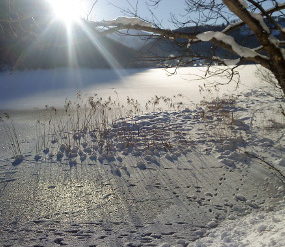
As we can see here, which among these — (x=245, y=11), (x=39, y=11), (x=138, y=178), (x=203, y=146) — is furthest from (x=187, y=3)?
(x=203, y=146)

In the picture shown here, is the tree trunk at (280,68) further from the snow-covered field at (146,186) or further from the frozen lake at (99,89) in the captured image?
the frozen lake at (99,89)

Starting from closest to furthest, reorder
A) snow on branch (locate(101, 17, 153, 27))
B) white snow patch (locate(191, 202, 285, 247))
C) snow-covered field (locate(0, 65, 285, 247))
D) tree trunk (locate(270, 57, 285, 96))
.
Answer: tree trunk (locate(270, 57, 285, 96)) < snow on branch (locate(101, 17, 153, 27)) < white snow patch (locate(191, 202, 285, 247)) < snow-covered field (locate(0, 65, 285, 247))

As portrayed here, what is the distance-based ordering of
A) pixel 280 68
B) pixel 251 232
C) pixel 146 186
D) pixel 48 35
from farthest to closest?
pixel 146 186 → pixel 251 232 → pixel 48 35 → pixel 280 68

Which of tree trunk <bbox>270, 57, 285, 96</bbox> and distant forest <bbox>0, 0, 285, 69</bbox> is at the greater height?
distant forest <bbox>0, 0, 285, 69</bbox>

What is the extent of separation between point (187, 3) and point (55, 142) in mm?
4466

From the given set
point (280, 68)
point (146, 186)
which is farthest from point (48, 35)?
point (146, 186)

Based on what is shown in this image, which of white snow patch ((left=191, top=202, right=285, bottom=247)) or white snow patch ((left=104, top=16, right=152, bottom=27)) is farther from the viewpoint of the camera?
white snow patch ((left=191, top=202, right=285, bottom=247))

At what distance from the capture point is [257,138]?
6.03 metres

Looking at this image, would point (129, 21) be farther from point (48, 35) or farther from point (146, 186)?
point (146, 186)

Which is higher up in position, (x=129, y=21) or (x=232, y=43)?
(x=129, y=21)

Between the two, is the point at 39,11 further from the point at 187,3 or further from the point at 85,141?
the point at 85,141

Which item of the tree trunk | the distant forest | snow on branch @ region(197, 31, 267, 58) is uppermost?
the distant forest

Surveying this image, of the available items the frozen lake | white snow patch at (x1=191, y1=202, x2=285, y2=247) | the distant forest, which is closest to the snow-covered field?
white snow patch at (x1=191, y1=202, x2=285, y2=247)

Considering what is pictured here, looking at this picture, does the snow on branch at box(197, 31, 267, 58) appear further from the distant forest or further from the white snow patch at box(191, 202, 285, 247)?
the white snow patch at box(191, 202, 285, 247)
